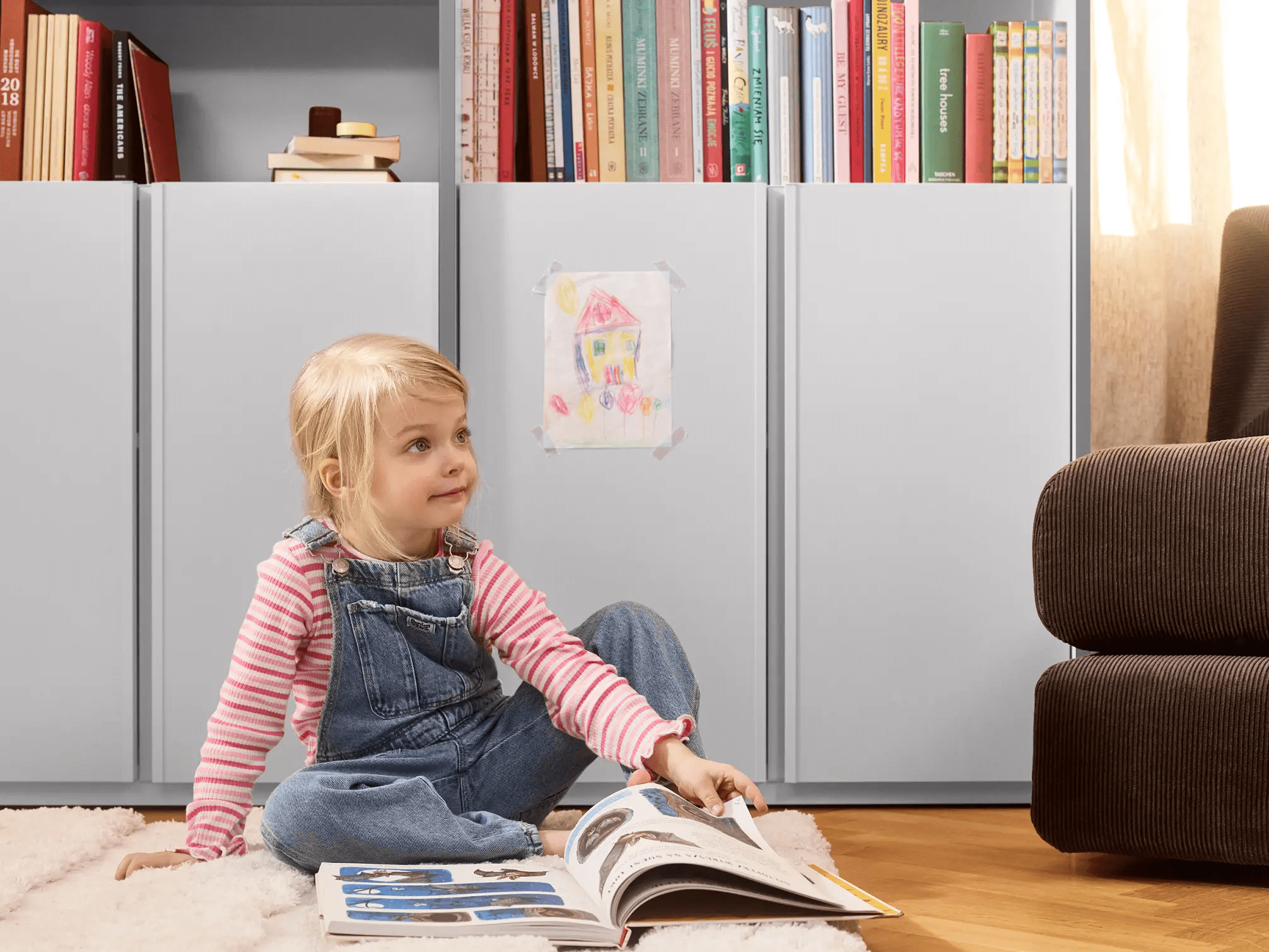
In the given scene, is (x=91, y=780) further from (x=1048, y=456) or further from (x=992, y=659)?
(x=1048, y=456)

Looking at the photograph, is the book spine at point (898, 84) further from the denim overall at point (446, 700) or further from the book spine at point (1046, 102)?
the denim overall at point (446, 700)

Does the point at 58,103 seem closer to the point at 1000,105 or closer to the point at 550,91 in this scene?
the point at 550,91

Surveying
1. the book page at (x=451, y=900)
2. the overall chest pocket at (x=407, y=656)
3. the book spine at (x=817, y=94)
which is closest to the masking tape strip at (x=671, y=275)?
the book spine at (x=817, y=94)

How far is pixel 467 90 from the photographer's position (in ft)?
5.59

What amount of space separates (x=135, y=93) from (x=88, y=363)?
16.2 inches

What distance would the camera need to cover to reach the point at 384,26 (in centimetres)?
197

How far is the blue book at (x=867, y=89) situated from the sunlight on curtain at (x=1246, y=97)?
2.24 feet

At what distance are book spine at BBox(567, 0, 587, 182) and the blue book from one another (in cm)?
41

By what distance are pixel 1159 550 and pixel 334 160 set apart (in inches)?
47.6

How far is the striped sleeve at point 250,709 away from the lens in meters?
1.09

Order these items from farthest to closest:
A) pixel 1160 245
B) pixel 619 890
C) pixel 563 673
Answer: pixel 1160 245
pixel 563 673
pixel 619 890

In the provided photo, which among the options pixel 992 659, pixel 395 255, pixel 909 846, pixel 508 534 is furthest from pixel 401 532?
pixel 992 659

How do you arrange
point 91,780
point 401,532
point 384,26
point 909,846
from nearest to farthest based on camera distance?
point 401,532
point 909,846
point 91,780
point 384,26

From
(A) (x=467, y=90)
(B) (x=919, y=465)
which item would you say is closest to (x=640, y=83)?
(A) (x=467, y=90)
